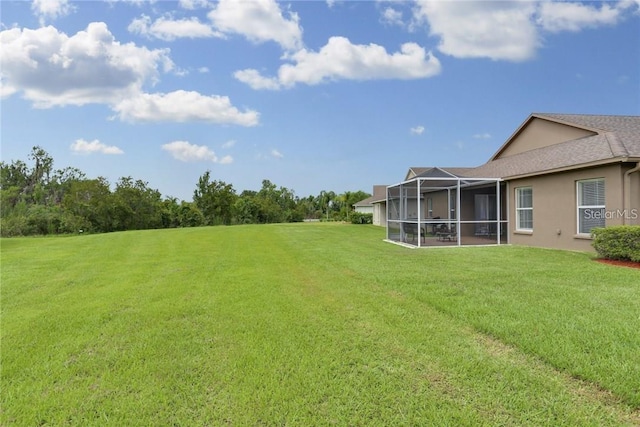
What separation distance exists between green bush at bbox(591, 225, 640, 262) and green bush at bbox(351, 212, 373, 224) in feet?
95.8

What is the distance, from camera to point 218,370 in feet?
11.0

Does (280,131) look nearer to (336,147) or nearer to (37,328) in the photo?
(336,147)

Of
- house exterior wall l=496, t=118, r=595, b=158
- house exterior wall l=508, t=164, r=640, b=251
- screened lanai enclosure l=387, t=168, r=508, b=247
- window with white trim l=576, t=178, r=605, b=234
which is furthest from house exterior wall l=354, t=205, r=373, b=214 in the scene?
window with white trim l=576, t=178, r=605, b=234

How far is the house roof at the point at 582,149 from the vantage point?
1014 cm

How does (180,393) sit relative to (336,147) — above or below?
below

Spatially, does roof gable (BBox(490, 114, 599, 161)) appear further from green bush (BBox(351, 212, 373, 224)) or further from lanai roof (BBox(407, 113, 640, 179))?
green bush (BBox(351, 212, 373, 224))

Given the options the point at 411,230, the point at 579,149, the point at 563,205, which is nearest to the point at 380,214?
the point at 411,230


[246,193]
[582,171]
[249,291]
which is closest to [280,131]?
[582,171]

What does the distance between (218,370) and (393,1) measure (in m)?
13.9

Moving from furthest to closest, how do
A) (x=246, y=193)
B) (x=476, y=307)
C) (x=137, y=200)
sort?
(x=246, y=193), (x=137, y=200), (x=476, y=307)

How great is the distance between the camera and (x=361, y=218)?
1526 inches

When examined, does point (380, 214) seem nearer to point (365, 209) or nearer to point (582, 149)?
point (365, 209)

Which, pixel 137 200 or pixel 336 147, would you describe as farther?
pixel 137 200

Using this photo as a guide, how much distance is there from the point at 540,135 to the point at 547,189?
5107 mm
